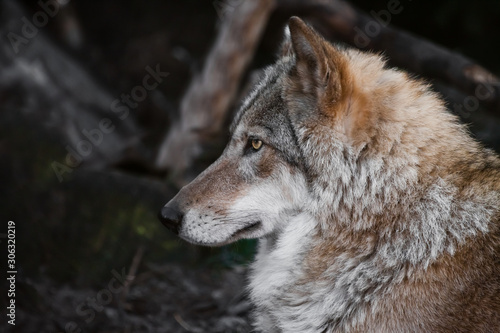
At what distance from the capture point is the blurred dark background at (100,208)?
466 centimetres

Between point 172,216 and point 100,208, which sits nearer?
point 172,216

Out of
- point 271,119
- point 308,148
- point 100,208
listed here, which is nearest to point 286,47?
point 271,119

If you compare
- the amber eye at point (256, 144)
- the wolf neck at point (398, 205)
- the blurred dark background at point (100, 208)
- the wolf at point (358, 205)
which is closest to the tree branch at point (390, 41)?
the blurred dark background at point (100, 208)

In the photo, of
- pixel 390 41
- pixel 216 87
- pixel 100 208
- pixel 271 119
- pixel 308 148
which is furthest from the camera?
pixel 216 87

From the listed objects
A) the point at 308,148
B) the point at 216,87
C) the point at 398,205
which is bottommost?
the point at 398,205

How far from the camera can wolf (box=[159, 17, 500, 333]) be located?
2.71 metres

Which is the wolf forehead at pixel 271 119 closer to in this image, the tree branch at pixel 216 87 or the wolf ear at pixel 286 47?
the wolf ear at pixel 286 47

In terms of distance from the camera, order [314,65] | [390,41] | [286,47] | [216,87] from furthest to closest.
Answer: [216,87]
[390,41]
[286,47]
[314,65]

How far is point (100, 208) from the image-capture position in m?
5.27

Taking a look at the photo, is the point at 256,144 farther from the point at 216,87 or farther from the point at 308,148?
the point at 216,87

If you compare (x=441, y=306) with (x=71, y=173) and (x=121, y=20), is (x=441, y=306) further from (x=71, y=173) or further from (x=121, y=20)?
(x=121, y=20)

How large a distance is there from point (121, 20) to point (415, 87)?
Result: 28.1 feet

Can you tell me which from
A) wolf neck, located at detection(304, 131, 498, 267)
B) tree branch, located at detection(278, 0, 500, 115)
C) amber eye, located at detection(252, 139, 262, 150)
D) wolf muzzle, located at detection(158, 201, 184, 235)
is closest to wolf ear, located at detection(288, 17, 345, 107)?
wolf neck, located at detection(304, 131, 498, 267)

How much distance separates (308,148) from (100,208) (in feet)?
9.77
